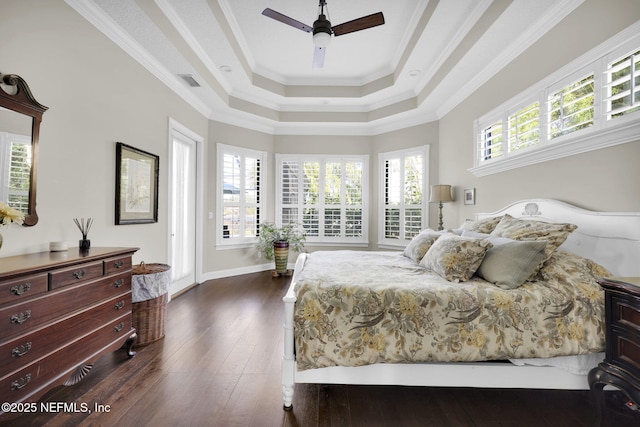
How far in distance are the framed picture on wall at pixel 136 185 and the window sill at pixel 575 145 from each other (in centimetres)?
389

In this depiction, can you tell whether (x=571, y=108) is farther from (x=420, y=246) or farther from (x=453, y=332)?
(x=453, y=332)

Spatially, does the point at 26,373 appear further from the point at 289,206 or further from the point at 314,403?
the point at 289,206

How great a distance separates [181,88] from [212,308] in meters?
Answer: 2.91

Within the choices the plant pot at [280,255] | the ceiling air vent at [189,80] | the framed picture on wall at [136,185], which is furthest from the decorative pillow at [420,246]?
the ceiling air vent at [189,80]

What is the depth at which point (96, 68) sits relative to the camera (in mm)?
2590

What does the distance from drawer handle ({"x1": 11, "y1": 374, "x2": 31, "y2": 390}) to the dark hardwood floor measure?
34cm

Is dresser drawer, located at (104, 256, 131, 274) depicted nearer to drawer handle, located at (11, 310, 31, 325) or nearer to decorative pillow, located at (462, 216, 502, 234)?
drawer handle, located at (11, 310, 31, 325)

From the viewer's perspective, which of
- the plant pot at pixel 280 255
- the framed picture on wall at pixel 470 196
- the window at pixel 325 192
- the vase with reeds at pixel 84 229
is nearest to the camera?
the vase with reeds at pixel 84 229

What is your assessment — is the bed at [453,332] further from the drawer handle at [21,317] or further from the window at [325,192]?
the window at [325,192]

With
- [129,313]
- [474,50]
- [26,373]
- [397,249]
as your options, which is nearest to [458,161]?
[474,50]

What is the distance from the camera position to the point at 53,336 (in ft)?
5.49

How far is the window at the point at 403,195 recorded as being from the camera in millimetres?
5109

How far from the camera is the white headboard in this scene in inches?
72.5

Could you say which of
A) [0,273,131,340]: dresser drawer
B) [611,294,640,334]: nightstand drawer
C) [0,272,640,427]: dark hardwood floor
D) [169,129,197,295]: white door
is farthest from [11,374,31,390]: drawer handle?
[611,294,640,334]: nightstand drawer
